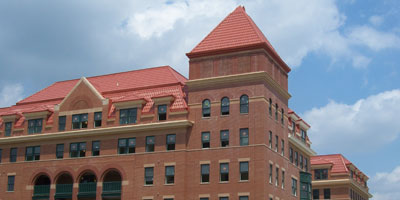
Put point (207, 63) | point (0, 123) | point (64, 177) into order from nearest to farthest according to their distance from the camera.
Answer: point (207, 63)
point (64, 177)
point (0, 123)

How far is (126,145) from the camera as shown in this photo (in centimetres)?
5909

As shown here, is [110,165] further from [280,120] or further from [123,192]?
[280,120]

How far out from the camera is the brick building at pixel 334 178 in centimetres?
8862

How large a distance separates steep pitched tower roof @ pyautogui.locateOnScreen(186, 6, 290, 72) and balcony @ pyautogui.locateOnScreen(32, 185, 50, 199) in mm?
20951

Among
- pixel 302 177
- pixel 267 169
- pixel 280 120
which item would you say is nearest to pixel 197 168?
pixel 267 169

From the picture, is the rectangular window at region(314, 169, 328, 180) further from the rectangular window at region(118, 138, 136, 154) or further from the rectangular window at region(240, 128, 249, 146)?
the rectangular window at region(118, 138, 136, 154)

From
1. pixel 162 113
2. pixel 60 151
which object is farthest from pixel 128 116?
pixel 60 151

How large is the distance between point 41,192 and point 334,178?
153ft

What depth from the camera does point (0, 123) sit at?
68.1 m

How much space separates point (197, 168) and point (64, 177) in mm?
16795

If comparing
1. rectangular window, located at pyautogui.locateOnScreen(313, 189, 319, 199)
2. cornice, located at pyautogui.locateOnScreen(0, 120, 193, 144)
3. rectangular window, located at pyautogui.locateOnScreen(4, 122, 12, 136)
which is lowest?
rectangular window, located at pyautogui.locateOnScreen(313, 189, 319, 199)

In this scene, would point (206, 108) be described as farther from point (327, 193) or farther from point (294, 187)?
point (327, 193)

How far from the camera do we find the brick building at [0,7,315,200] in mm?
54188

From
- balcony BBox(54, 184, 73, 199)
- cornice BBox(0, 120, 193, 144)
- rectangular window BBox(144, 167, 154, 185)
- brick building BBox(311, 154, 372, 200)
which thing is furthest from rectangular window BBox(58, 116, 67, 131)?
brick building BBox(311, 154, 372, 200)
